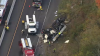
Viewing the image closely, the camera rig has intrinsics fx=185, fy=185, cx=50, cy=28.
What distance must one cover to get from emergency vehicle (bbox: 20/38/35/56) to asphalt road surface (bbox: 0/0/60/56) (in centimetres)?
151

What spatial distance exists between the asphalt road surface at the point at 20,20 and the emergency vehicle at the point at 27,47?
1.51 meters

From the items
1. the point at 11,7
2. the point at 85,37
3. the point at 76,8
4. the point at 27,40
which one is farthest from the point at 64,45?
the point at 11,7

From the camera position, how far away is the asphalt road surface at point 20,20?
3262cm

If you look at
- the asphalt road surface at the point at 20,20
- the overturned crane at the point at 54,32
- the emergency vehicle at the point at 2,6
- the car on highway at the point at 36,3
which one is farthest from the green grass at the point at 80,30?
the emergency vehicle at the point at 2,6

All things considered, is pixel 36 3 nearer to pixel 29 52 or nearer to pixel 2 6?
pixel 2 6

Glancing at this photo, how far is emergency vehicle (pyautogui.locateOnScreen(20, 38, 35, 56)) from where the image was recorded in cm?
3006

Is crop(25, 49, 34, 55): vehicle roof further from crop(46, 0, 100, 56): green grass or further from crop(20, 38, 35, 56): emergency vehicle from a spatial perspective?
crop(46, 0, 100, 56): green grass

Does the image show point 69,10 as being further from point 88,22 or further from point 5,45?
point 5,45

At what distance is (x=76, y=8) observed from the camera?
126 ft

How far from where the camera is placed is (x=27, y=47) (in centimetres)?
3119

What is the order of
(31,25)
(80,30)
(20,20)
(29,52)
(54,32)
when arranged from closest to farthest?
(29,52) < (80,30) < (54,32) < (31,25) < (20,20)

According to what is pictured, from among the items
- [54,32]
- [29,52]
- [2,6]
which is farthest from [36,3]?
[29,52]

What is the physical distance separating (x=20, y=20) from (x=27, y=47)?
27.6 feet

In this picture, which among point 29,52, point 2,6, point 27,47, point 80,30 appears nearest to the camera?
point 29,52
